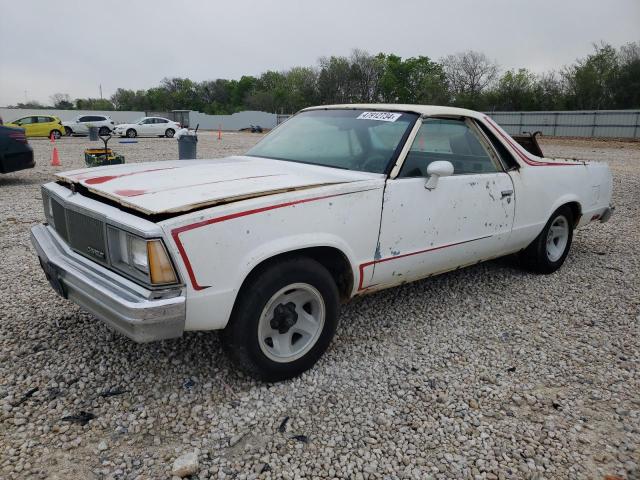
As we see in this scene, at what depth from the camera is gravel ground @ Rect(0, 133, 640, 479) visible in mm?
2197

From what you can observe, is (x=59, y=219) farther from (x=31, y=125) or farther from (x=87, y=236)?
(x=31, y=125)

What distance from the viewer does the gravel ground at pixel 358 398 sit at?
2.20 meters

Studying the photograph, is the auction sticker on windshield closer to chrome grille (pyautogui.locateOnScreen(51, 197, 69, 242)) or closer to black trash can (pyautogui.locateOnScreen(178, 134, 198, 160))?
chrome grille (pyautogui.locateOnScreen(51, 197, 69, 242))

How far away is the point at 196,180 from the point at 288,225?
0.69 meters

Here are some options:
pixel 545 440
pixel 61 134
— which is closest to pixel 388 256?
pixel 545 440

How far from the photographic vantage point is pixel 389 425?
8.05 ft

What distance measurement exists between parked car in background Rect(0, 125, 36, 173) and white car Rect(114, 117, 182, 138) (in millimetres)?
22084

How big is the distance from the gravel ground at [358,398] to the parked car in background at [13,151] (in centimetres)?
612

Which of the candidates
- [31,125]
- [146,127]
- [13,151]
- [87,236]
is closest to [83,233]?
[87,236]

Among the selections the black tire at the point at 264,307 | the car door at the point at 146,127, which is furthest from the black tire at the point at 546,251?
the car door at the point at 146,127

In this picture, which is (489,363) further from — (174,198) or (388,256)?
(174,198)

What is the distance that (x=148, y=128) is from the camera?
31.5m

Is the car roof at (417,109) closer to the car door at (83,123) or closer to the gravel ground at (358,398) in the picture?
the gravel ground at (358,398)

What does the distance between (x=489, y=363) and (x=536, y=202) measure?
1.79m
